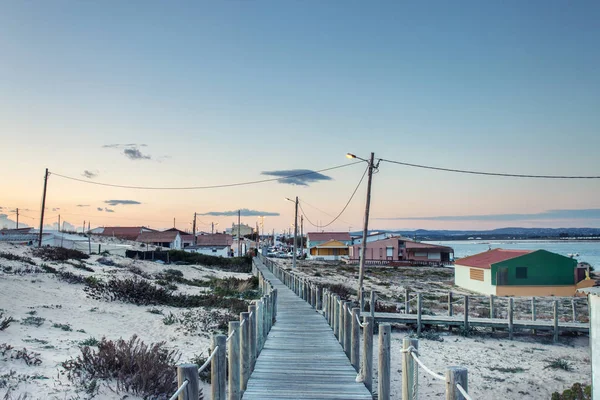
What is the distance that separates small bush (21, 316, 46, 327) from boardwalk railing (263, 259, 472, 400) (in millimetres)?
8613

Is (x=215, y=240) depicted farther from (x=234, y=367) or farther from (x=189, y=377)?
(x=189, y=377)

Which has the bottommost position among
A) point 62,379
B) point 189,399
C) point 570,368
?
point 570,368

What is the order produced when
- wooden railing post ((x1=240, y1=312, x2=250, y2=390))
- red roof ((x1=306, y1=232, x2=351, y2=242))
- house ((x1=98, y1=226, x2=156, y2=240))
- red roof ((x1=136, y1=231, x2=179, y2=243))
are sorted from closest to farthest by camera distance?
1. wooden railing post ((x1=240, y1=312, x2=250, y2=390))
2. red roof ((x1=136, y1=231, x2=179, y2=243))
3. red roof ((x1=306, y1=232, x2=351, y2=242))
4. house ((x1=98, y1=226, x2=156, y2=240))

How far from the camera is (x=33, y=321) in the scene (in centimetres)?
1353

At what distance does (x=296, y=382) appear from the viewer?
8.67 metres

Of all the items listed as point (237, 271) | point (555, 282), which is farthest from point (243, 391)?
point (237, 271)

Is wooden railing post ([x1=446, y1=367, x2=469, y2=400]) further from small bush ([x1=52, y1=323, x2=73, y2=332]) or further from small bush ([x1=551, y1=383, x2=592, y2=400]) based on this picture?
small bush ([x1=52, y1=323, x2=73, y2=332])

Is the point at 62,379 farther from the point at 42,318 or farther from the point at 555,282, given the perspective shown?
the point at 555,282

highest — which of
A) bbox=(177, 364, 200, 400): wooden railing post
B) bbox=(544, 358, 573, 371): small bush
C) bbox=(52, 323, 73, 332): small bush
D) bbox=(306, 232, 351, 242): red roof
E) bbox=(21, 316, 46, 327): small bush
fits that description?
bbox=(306, 232, 351, 242): red roof

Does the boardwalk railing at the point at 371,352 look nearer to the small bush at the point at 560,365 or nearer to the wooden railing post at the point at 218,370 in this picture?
the wooden railing post at the point at 218,370

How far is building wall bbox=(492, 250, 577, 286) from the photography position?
1321 inches

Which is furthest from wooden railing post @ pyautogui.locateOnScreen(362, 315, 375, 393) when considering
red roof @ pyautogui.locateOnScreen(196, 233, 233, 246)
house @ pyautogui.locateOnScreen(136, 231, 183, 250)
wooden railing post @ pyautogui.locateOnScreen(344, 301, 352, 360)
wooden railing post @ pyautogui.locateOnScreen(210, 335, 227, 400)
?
house @ pyautogui.locateOnScreen(136, 231, 183, 250)

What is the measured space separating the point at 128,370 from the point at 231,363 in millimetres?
2805

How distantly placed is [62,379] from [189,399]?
552 cm
